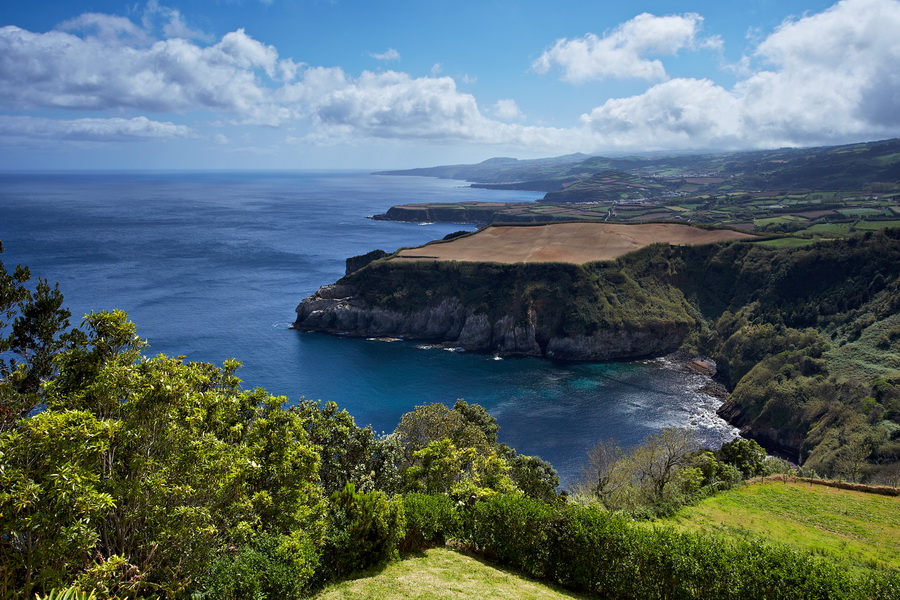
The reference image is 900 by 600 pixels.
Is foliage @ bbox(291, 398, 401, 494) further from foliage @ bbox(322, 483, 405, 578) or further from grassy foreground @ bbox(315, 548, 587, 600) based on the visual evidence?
grassy foreground @ bbox(315, 548, 587, 600)

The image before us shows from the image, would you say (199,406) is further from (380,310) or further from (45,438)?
(380,310)

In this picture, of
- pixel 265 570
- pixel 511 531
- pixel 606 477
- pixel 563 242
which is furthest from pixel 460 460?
pixel 563 242

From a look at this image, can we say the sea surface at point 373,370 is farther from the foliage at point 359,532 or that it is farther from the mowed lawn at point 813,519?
the foliage at point 359,532

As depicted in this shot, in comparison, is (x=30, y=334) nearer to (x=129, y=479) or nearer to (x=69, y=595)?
(x=129, y=479)

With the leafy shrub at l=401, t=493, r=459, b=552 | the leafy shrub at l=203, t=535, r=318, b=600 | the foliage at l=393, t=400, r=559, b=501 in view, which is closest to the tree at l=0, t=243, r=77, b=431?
the leafy shrub at l=203, t=535, r=318, b=600

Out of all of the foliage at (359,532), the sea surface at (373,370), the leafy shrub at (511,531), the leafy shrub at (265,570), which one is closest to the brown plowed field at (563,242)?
the sea surface at (373,370)
